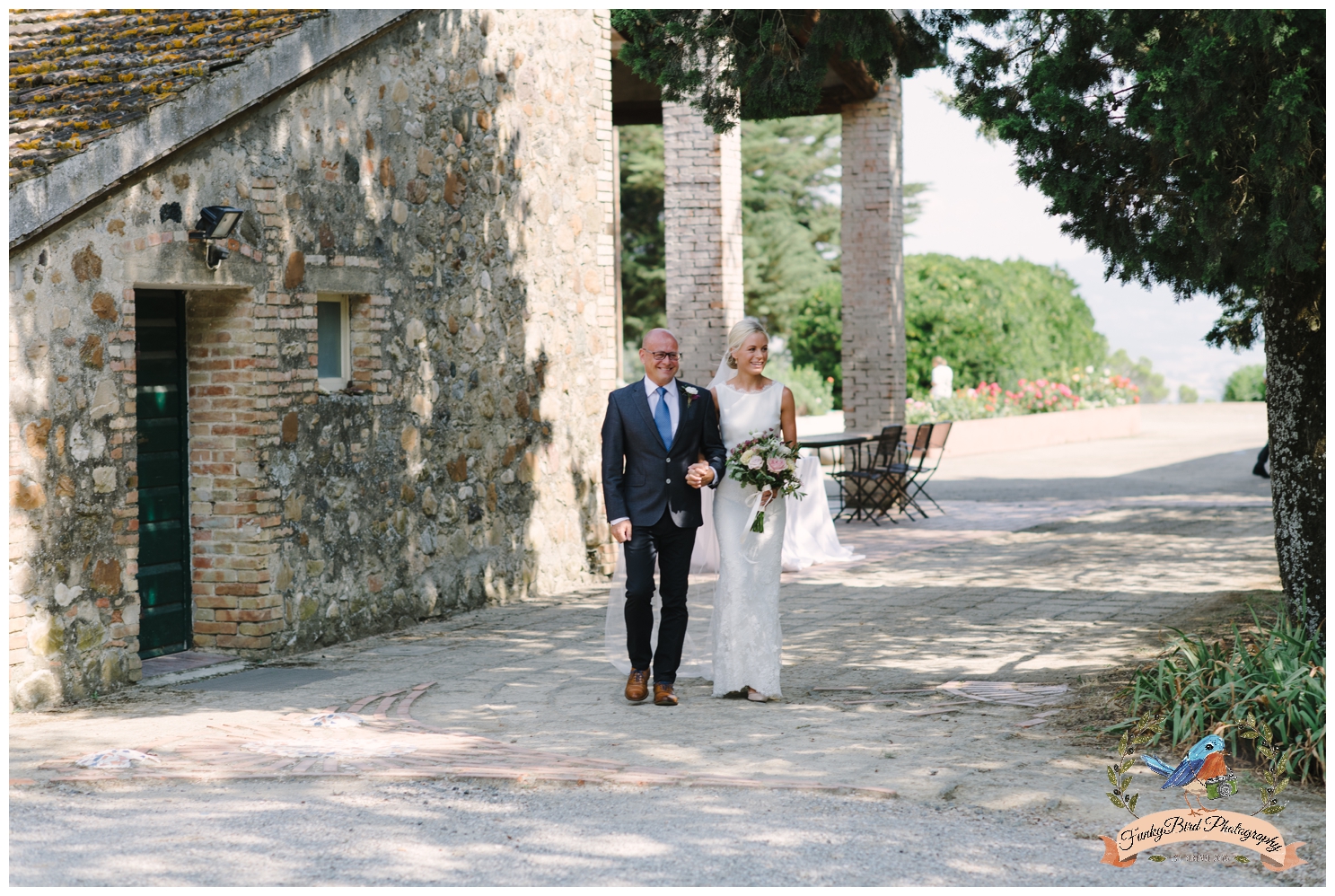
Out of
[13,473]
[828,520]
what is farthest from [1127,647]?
[13,473]

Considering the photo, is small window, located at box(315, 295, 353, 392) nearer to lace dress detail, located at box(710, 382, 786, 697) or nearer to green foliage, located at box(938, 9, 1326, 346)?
lace dress detail, located at box(710, 382, 786, 697)

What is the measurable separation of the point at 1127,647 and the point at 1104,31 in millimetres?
3523

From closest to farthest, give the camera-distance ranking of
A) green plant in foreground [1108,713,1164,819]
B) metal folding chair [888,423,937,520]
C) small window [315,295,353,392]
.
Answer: green plant in foreground [1108,713,1164,819] < small window [315,295,353,392] < metal folding chair [888,423,937,520]

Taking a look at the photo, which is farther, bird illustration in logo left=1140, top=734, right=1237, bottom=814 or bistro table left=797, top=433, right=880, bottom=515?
bistro table left=797, top=433, right=880, bottom=515

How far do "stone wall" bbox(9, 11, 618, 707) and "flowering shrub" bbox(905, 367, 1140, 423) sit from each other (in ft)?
39.8

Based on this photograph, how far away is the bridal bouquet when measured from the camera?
6.94 m

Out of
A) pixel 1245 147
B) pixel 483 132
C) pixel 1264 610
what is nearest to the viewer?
pixel 1245 147

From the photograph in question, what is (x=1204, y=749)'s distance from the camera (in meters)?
5.39

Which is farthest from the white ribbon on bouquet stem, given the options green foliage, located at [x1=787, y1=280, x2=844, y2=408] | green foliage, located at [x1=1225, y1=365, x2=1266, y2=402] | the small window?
green foliage, located at [x1=1225, y1=365, x2=1266, y2=402]

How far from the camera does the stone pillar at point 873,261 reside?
17078 millimetres

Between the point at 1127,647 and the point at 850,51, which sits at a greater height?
the point at 850,51

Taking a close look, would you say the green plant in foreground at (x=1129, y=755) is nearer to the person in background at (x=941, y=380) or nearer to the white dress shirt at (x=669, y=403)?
the white dress shirt at (x=669, y=403)

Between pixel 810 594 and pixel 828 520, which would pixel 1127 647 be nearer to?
pixel 810 594

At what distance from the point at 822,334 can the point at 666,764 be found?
2584 cm
